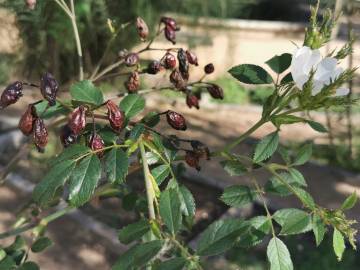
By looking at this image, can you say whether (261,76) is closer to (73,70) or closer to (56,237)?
(56,237)

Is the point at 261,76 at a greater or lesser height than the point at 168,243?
greater

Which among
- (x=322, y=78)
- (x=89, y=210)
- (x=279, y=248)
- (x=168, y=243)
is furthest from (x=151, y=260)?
(x=89, y=210)

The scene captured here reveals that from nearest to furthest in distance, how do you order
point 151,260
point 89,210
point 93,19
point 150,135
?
point 151,260 < point 150,135 < point 89,210 < point 93,19

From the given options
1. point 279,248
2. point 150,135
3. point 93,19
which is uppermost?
point 150,135

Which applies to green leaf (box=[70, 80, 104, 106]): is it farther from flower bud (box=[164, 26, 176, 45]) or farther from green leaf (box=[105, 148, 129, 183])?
flower bud (box=[164, 26, 176, 45])

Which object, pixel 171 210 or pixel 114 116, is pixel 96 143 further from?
pixel 171 210

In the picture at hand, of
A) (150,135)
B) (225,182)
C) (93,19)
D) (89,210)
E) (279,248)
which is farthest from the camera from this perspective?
(93,19)
